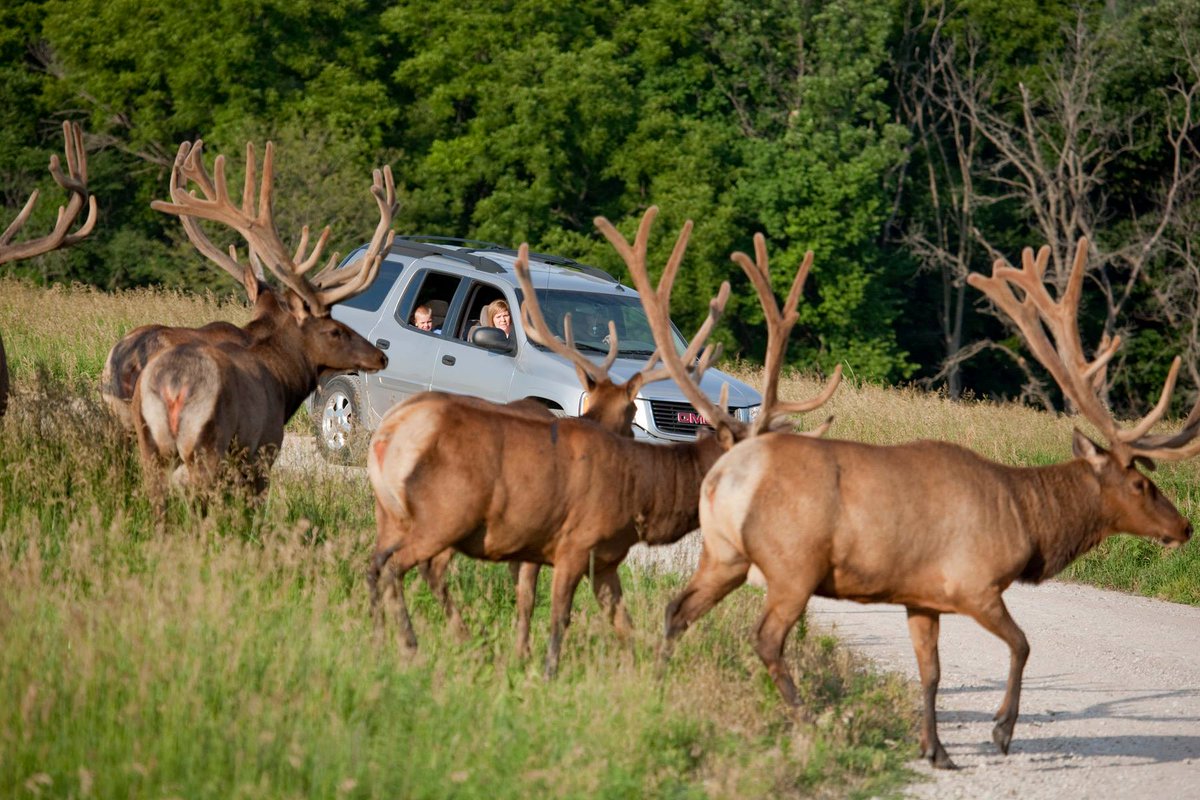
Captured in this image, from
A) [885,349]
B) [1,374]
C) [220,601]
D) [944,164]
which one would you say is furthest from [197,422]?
[944,164]

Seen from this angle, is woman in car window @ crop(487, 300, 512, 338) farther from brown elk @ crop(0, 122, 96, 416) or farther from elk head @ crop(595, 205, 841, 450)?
elk head @ crop(595, 205, 841, 450)

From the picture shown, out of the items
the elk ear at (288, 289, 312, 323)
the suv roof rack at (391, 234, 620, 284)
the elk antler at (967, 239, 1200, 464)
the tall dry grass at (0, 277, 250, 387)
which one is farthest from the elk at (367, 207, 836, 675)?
the tall dry grass at (0, 277, 250, 387)

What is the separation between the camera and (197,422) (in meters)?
9.06

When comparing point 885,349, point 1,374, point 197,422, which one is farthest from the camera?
point 885,349

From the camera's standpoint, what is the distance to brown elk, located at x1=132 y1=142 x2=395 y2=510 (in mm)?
9062

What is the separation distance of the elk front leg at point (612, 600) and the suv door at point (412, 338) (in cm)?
681

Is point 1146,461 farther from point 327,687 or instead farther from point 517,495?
point 327,687

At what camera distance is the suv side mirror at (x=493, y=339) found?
14.0 metres

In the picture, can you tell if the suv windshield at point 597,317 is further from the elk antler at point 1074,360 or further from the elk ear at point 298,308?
the elk antler at point 1074,360

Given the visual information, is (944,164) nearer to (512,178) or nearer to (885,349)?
(885,349)

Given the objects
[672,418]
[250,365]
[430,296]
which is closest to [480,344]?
[430,296]

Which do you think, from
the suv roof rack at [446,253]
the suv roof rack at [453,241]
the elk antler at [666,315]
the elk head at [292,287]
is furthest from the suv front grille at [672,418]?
the elk antler at [666,315]

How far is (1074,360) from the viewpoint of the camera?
8398mm

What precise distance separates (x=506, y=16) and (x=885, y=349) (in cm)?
1324
